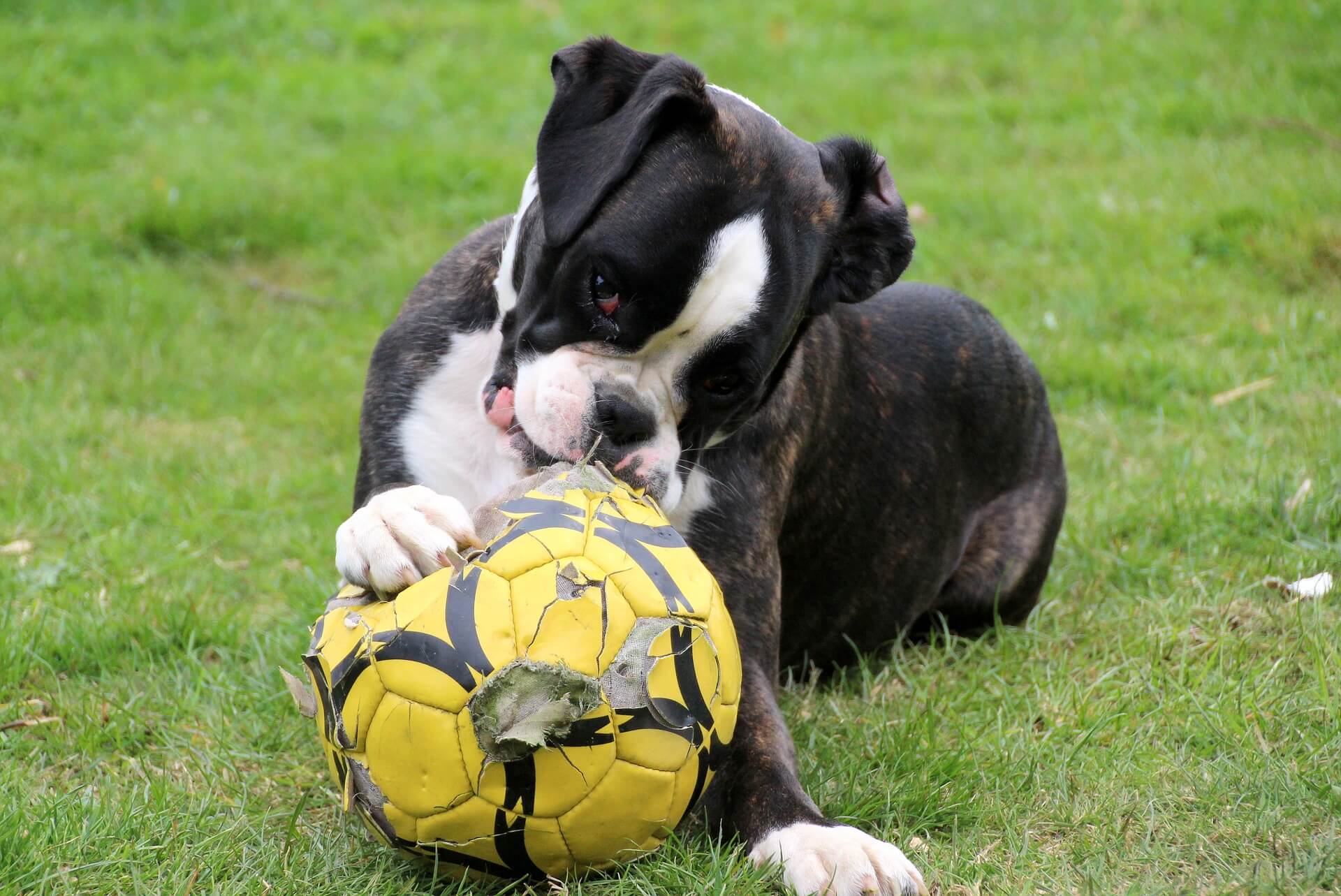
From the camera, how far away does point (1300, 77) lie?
880cm

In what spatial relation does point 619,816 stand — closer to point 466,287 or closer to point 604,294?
point 604,294

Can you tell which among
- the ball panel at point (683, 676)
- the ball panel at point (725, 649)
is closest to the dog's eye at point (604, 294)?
the ball panel at point (725, 649)

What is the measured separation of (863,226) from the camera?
345cm

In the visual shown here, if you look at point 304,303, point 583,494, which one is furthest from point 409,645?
point 304,303

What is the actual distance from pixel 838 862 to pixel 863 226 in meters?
1.57

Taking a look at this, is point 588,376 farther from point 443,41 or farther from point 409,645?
point 443,41

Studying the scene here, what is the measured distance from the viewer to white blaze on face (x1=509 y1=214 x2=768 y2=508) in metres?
2.95

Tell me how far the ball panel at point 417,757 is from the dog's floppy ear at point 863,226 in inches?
60.1

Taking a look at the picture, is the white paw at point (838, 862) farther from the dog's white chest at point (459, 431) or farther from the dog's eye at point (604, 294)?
the dog's eye at point (604, 294)

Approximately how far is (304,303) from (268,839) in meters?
4.70

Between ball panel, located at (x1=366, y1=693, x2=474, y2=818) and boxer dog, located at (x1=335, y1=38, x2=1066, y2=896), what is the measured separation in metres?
0.31

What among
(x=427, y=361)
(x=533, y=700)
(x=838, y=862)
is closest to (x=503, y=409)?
(x=427, y=361)

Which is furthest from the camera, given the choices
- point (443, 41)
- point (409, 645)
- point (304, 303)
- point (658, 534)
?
point (443, 41)

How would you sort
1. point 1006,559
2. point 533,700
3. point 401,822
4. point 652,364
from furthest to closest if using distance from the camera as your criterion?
point 1006,559 → point 652,364 → point 401,822 → point 533,700
